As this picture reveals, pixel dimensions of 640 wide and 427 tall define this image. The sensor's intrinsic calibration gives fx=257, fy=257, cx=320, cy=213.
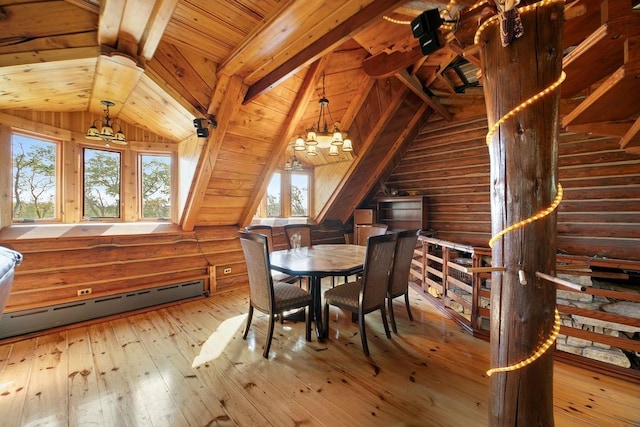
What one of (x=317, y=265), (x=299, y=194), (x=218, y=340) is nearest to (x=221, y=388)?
(x=218, y=340)

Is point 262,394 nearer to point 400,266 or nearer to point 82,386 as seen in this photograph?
point 82,386

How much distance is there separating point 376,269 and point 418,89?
9.35 feet

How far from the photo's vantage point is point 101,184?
3.46 metres

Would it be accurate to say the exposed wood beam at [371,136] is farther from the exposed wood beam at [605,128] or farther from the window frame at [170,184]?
the window frame at [170,184]

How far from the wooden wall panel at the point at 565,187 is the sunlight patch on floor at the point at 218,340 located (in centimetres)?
429

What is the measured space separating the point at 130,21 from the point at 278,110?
5.44 feet

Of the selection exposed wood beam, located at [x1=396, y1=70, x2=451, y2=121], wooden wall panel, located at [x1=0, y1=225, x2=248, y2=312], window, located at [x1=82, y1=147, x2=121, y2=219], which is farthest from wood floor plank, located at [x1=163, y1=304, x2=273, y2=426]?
exposed wood beam, located at [x1=396, y1=70, x2=451, y2=121]

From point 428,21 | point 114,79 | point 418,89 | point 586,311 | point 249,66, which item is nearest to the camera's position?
point 428,21

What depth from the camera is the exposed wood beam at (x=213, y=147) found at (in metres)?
2.71

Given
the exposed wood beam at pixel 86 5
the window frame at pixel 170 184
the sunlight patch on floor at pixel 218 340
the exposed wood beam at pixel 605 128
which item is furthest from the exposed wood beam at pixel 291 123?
the exposed wood beam at pixel 605 128

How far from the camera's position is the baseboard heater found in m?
2.63

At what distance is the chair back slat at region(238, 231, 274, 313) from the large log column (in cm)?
165

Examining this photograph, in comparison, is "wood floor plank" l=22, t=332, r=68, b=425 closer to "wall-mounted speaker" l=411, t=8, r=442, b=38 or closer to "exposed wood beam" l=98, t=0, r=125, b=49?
"exposed wood beam" l=98, t=0, r=125, b=49

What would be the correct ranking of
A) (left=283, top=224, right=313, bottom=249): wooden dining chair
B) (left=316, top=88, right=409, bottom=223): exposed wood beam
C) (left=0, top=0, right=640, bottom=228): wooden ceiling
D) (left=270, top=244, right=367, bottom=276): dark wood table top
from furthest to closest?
(left=316, top=88, right=409, bottom=223): exposed wood beam < (left=283, top=224, right=313, bottom=249): wooden dining chair < (left=270, top=244, right=367, bottom=276): dark wood table top < (left=0, top=0, right=640, bottom=228): wooden ceiling
